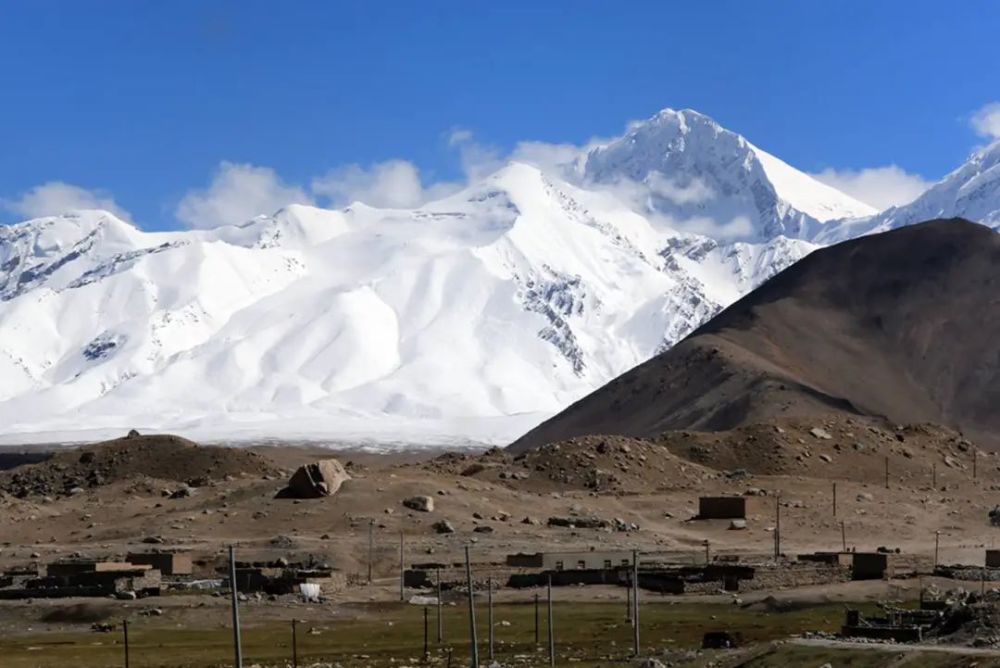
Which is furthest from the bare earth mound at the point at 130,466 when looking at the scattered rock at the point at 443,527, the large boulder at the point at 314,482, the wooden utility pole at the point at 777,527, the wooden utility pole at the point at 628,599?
the wooden utility pole at the point at 628,599

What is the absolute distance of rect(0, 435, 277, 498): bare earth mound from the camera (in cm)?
14550

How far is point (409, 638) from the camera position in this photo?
7069cm

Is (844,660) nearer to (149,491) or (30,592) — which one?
(30,592)

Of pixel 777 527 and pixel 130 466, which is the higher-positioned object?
pixel 130 466

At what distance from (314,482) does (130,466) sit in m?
29.8

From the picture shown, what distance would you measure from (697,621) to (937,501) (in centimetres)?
7022

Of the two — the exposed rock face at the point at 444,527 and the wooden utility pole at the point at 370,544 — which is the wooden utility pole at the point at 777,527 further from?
the wooden utility pole at the point at 370,544

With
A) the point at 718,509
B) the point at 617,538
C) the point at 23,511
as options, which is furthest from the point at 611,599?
the point at 23,511

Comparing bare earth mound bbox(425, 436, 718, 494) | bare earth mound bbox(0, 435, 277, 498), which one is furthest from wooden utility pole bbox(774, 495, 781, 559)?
bare earth mound bbox(0, 435, 277, 498)

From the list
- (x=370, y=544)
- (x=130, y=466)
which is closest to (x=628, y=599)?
(x=370, y=544)

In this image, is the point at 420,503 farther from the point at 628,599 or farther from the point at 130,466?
the point at 628,599

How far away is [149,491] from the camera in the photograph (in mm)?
135500

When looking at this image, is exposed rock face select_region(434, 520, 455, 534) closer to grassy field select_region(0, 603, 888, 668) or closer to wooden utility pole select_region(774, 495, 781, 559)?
wooden utility pole select_region(774, 495, 781, 559)

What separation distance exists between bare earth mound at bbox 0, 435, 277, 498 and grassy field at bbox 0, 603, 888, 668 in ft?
216
